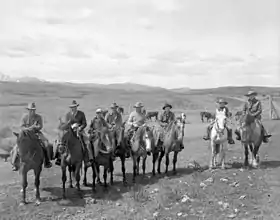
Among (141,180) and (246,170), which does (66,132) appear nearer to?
(141,180)

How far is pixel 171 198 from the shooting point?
480 inches

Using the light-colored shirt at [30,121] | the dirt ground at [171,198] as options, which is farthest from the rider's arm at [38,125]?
the dirt ground at [171,198]

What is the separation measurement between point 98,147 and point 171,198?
3.13 meters

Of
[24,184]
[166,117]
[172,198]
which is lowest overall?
[172,198]

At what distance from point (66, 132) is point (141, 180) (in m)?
4.22

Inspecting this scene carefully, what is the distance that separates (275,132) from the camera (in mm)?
27469

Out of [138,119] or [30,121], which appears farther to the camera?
[138,119]

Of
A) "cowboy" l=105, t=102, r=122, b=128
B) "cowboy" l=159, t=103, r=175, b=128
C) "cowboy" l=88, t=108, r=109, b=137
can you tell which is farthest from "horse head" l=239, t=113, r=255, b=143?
"cowboy" l=88, t=108, r=109, b=137

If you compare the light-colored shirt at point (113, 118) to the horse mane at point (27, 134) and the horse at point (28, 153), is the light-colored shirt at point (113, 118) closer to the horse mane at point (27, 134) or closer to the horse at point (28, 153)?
the horse at point (28, 153)

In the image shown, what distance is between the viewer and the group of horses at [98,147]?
1215cm

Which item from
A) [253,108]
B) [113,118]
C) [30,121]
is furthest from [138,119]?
[253,108]

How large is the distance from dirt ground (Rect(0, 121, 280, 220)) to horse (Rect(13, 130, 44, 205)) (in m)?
0.99

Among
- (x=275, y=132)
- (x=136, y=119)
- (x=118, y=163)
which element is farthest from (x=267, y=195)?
(x=275, y=132)

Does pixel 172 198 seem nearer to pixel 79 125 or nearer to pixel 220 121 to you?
pixel 79 125
